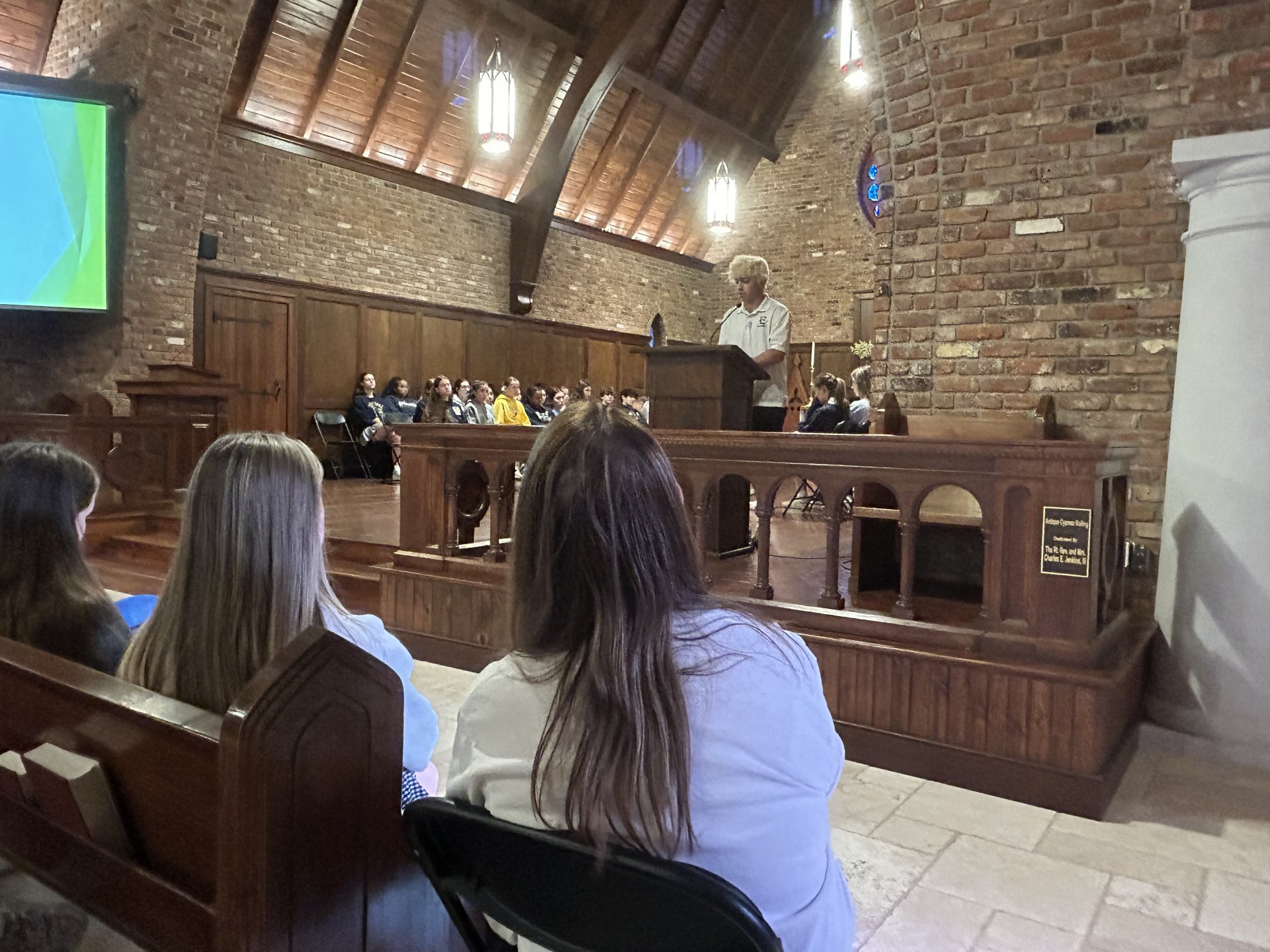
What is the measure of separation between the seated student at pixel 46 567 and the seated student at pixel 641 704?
1.05m

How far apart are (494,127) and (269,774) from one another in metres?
8.23

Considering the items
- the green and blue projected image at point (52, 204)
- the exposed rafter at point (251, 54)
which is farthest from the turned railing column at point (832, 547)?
the exposed rafter at point (251, 54)

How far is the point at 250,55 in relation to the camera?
8617 millimetres

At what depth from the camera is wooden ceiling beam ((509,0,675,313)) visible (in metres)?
10.1

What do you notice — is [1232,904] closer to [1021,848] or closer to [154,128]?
[1021,848]

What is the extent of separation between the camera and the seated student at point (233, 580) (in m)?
1.38

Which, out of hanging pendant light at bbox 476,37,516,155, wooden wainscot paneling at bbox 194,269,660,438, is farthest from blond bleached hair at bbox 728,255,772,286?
hanging pendant light at bbox 476,37,516,155

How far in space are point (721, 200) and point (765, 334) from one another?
6695 mm

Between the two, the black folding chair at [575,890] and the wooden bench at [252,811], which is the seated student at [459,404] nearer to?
the wooden bench at [252,811]

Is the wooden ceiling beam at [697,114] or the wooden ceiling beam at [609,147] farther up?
the wooden ceiling beam at [697,114]

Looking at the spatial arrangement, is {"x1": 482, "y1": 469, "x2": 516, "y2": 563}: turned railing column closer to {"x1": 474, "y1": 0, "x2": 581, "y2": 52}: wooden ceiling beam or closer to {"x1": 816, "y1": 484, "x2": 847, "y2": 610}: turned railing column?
{"x1": 816, "y1": 484, "x2": 847, "y2": 610}: turned railing column

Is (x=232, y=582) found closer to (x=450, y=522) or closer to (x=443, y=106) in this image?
(x=450, y=522)

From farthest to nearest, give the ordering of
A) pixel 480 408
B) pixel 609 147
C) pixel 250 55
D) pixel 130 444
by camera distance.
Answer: pixel 609 147 < pixel 480 408 < pixel 250 55 < pixel 130 444

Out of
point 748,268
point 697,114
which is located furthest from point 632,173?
point 748,268
